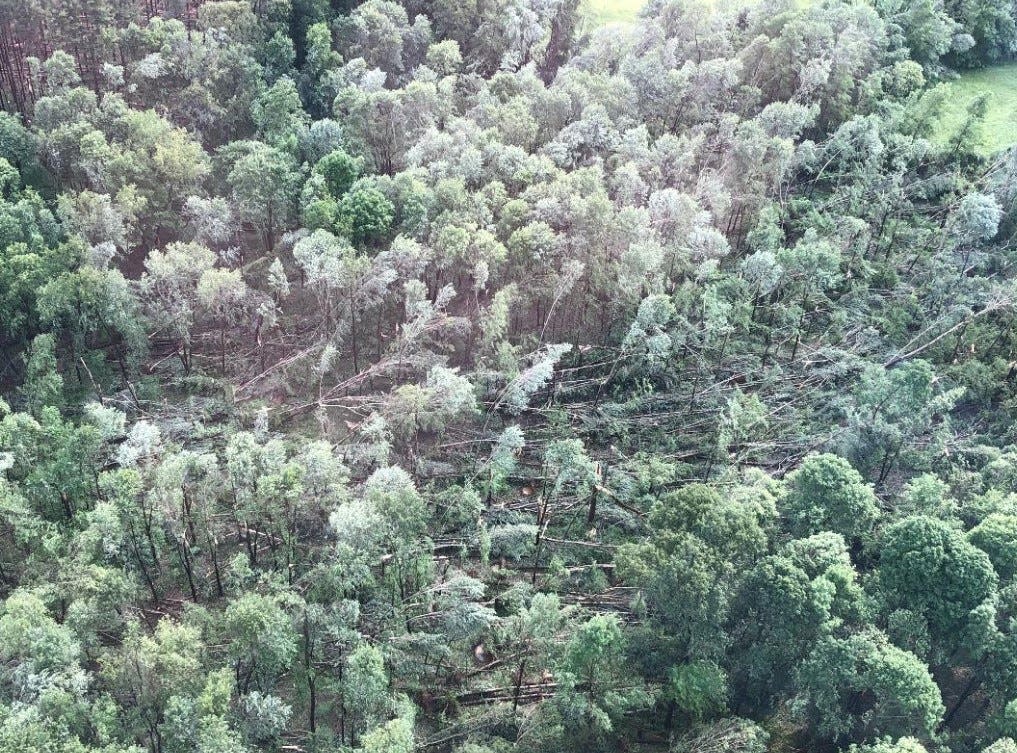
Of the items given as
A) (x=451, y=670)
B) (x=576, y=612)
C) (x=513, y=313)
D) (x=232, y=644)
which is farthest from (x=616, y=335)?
(x=232, y=644)

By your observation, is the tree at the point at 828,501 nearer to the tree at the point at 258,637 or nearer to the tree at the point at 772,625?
the tree at the point at 772,625

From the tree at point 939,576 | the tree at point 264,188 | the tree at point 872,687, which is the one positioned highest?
the tree at point 264,188

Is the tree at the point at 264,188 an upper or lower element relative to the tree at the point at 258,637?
upper

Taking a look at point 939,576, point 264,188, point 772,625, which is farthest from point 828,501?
point 264,188

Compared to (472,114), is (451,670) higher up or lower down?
lower down

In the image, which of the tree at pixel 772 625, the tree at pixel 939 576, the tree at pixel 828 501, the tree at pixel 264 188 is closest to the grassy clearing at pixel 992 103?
the tree at pixel 828 501

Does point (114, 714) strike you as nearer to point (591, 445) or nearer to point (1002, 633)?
point (591, 445)

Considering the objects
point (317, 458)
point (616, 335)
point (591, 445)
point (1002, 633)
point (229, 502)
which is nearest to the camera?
point (1002, 633)

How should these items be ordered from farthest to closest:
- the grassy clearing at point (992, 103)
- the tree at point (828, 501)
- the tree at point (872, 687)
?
the grassy clearing at point (992, 103)
the tree at point (828, 501)
the tree at point (872, 687)
